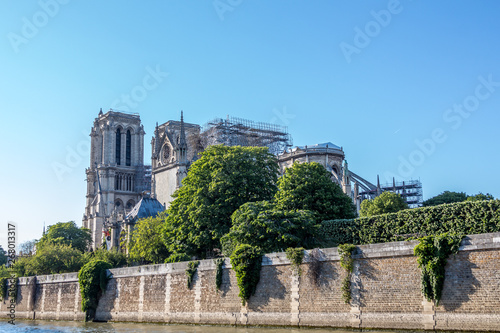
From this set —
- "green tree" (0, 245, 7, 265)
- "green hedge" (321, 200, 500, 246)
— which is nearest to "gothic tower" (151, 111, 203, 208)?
"green tree" (0, 245, 7, 265)

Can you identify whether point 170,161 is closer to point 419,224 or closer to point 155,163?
point 155,163

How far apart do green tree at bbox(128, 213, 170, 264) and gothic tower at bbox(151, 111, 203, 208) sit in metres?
16.6

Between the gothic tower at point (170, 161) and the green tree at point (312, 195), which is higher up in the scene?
the gothic tower at point (170, 161)

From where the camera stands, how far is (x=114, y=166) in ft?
313

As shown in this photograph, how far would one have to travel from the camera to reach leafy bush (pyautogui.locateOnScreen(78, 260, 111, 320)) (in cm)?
3722

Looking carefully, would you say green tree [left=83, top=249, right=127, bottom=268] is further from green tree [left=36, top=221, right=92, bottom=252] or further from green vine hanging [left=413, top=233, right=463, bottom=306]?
green vine hanging [left=413, top=233, right=463, bottom=306]

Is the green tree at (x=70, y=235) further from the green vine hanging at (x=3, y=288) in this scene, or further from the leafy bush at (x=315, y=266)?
the leafy bush at (x=315, y=266)

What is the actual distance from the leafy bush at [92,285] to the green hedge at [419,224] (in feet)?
49.4

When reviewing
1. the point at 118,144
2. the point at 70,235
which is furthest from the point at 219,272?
the point at 118,144

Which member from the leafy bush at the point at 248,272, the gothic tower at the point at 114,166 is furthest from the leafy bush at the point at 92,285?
the gothic tower at the point at 114,166

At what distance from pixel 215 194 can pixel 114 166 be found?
6195cm

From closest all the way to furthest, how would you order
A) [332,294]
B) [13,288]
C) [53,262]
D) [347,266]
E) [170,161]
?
[347,266], [332,294], [13,288], [53,262], [170,161]

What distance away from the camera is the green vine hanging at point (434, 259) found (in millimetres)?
20578

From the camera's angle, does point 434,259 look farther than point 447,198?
No
